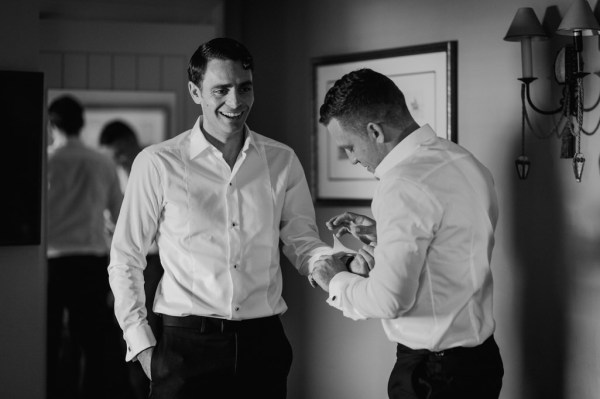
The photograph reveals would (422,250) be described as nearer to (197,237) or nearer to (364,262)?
(364,262)

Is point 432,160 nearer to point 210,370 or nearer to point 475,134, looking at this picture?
point 210,370

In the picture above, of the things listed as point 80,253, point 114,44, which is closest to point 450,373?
point 114,44

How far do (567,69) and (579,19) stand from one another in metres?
0.20

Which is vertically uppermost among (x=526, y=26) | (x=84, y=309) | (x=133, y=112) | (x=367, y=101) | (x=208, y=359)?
(x=133, y=112)

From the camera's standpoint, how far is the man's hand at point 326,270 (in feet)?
7.12

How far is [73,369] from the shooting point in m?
5.51

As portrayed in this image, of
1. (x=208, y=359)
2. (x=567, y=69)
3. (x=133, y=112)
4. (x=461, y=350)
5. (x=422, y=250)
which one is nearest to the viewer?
(x=422, y=250)

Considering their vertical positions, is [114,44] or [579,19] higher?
[114,44]

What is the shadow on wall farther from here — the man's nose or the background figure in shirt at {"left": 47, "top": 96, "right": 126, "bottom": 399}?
the background figure in shirt at {"left": 47, "top": 96, "right": 126, "bottom": 399}

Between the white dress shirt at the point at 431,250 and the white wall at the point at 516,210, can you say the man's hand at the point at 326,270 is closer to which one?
the white dress shirt at the point at 431,250

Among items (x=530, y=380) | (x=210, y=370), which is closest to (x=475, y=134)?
(x=530, y=380)

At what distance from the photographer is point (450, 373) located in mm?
1919

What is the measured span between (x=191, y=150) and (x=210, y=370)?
0.69m

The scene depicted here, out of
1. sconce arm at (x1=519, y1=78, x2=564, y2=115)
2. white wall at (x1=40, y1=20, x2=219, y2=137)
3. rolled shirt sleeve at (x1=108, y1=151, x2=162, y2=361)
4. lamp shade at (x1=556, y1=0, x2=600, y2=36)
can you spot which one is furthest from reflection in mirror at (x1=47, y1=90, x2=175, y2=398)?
lamp shade at (x1=556, y1=0, x2=600, y2=36)
